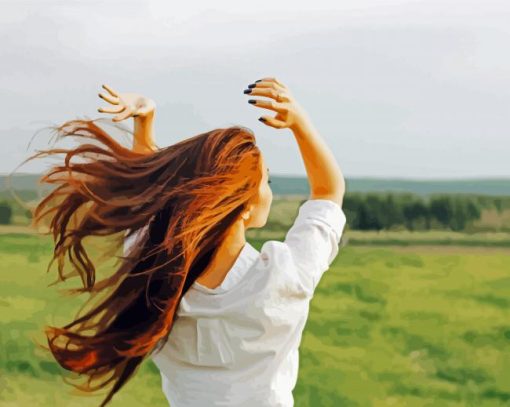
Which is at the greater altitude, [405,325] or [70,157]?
[70,157]

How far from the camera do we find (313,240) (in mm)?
2713

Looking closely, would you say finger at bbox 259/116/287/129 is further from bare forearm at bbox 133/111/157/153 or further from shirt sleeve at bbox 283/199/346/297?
Answer: bare forearm at bbox 133/111/157/153

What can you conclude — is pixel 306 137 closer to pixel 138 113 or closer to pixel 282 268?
pixel 282 268

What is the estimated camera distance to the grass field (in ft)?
20.9

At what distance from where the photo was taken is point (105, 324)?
9.21 ft

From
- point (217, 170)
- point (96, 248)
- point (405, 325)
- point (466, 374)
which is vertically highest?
point (217, 170)

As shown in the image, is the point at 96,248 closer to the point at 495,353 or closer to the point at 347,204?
the point at 495,353

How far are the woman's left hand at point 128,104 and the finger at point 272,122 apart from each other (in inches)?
16.2

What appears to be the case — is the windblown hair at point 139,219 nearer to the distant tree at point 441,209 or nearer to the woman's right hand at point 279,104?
the woman's right hand at point 279,104

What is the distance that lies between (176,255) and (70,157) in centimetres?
39

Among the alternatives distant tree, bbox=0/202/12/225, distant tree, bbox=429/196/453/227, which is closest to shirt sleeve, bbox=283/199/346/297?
distant tree, bbox=0/202/12/225

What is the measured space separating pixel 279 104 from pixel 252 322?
0.54 m

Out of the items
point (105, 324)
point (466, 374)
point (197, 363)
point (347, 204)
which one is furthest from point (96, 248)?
point (347, 204)

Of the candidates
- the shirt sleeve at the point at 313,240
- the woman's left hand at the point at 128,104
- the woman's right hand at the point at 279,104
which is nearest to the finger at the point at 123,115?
the woman's left hand at the point at 128,104
